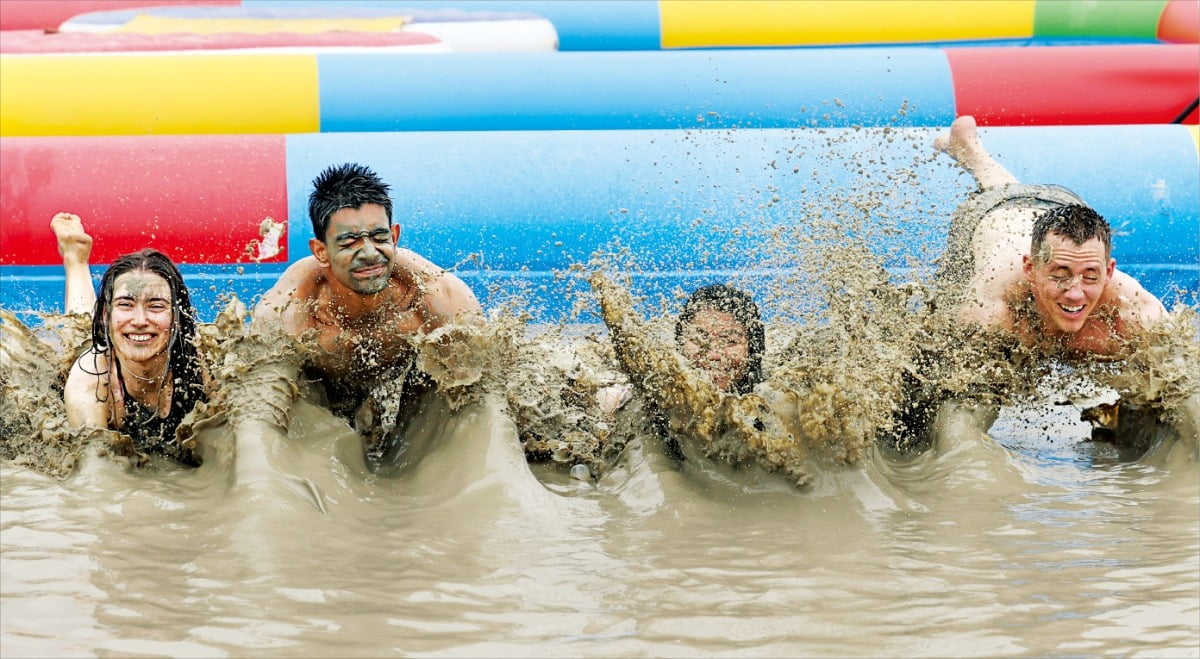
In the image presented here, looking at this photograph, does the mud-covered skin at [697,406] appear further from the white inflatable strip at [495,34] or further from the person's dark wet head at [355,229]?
the white inflatable strip at [495,34]

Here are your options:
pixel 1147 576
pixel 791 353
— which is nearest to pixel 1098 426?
pixel 791 353

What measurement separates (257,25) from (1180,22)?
556 centimetres

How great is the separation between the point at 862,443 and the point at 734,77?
3269 millimetres

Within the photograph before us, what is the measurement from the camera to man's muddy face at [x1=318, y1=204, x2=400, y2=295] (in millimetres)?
3541

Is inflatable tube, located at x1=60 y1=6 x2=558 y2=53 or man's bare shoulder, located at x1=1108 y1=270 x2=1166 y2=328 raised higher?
inflatable tube, located at x1=60 y1=6 x2=558 y2=53

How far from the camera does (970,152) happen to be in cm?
528

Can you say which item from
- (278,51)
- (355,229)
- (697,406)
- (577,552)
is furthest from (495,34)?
(577,552)

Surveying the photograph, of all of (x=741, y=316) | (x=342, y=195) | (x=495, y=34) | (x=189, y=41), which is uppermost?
(x=495, y=34)

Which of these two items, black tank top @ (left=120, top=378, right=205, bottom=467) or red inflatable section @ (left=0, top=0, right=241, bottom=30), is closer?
black tank top @ (left=120, top=378, right=205, bottom=467)

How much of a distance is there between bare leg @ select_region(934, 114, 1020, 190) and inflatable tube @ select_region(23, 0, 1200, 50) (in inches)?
121

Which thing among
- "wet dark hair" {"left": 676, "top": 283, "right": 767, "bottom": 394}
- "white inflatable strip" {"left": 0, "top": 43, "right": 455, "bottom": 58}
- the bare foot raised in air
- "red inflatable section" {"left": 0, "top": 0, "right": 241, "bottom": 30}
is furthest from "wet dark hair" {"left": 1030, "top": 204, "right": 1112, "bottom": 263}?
"red inflatable section" {"left": 0, "top": 0, "right": 241, "bottom": 30}

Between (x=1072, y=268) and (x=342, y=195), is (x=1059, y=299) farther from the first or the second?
(x=342, y=195)

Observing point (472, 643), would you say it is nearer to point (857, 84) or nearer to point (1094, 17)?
point (857, 84)

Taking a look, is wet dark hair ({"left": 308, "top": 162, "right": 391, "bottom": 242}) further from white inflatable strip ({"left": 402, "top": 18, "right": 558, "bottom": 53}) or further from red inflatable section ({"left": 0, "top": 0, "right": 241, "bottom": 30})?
red inflatable section ({"left": 0, "top": 0, "right": 241, "bottom": 30})
